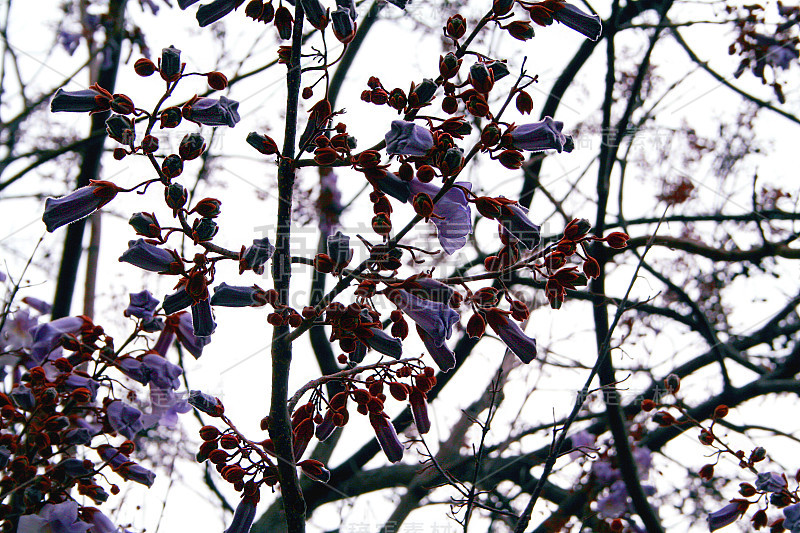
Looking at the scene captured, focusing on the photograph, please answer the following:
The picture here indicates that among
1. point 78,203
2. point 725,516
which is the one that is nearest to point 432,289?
point 78,203

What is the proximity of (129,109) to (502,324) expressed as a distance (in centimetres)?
101

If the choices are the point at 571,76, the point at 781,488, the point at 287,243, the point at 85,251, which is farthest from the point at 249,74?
the point at 781,488

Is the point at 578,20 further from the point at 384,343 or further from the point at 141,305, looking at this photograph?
the point at 141,305

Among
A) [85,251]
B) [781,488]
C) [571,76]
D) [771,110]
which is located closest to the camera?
→ [781,488]

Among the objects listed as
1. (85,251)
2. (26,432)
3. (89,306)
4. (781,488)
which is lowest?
(781,488)

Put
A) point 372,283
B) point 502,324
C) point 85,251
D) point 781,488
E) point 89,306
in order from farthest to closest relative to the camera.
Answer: point 85,251 → point 89,306 → point 781,488 → point 502,324 → point 372,283

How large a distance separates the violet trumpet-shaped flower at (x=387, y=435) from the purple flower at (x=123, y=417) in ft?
2.89

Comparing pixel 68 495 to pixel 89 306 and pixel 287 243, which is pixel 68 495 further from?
pixel 89 306

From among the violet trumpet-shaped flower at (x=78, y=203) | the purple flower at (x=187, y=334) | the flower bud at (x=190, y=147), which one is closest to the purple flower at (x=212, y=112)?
the flower bud at (x=190, y=147)

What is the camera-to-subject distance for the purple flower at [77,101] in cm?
143

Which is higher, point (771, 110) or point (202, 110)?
point (771, 110)

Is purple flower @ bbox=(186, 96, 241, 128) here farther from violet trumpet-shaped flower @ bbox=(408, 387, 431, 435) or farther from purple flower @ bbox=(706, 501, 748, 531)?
purple flower @ bbox=(706, 501, 748, 531)

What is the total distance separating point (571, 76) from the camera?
11.0 ft

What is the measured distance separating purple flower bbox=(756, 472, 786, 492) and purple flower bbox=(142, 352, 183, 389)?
6.95 ft
